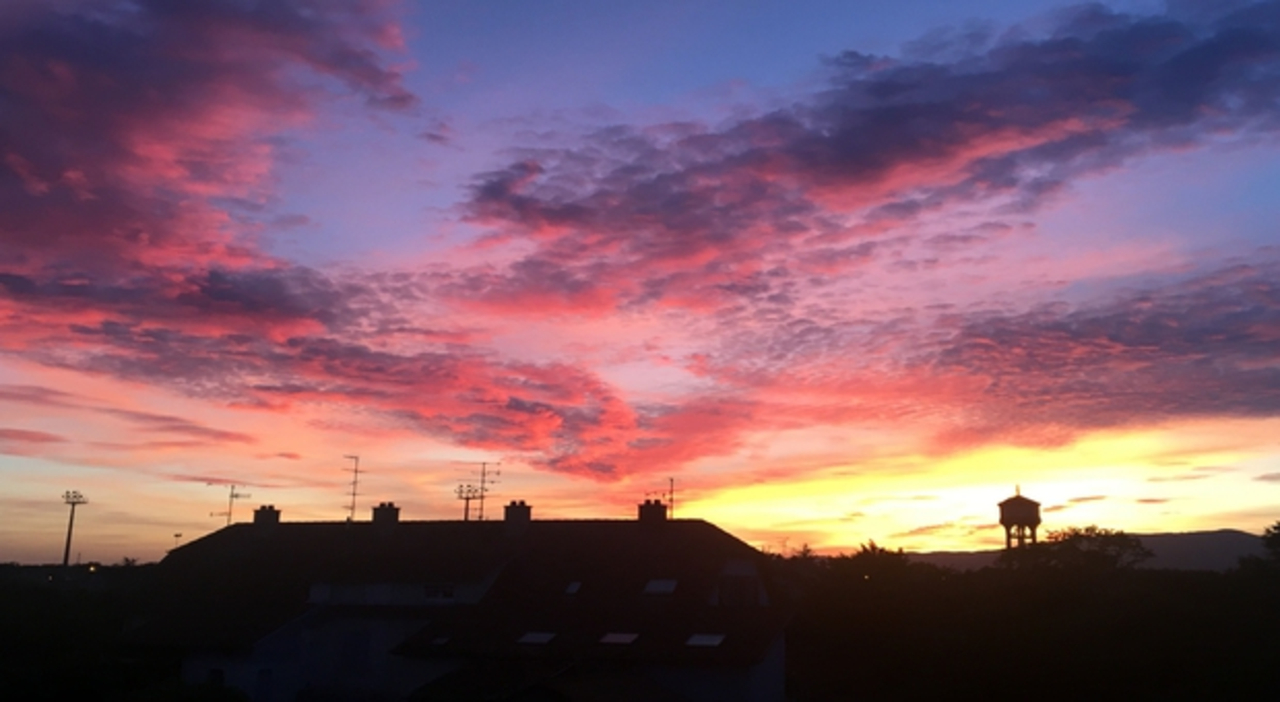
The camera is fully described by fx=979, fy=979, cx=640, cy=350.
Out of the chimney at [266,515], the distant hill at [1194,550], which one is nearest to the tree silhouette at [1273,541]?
the chimney at [266,515]

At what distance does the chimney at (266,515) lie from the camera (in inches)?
2144

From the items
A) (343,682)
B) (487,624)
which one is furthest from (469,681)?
(343,682)

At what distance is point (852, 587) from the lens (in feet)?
180

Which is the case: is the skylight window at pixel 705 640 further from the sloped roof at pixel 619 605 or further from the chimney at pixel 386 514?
the chimney at pixel 386 514

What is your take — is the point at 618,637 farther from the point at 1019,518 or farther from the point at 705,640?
the point at 1019,518

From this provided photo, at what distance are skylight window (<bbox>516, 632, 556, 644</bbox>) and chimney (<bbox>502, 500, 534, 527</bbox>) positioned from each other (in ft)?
36.0

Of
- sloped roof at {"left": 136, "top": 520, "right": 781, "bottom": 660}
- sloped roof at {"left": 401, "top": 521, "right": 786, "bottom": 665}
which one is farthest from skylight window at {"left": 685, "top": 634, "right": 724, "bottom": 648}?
sloped roof at {"left": 136, "top": 520, "right": 781, "bottom": 660}

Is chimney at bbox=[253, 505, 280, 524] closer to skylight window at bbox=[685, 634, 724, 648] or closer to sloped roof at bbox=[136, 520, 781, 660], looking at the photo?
sloped roof at bbox=[136, 520, 781, 660]

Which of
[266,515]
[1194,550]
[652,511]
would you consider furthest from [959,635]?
[1194,550]

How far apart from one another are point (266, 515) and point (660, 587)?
2651 cm

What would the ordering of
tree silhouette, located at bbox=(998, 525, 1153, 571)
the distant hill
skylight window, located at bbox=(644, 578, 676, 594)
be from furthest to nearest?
the distant hill, tree silhouette, located at bbox=(998, 525, 1153, 571), skylight window, located at bbox=(644, 578, 676, 594)

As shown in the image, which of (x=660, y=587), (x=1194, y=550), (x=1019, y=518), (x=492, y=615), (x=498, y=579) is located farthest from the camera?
(x=1194, y=550)

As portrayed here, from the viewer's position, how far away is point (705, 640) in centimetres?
3431

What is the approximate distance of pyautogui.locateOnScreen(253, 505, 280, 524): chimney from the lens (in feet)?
179
